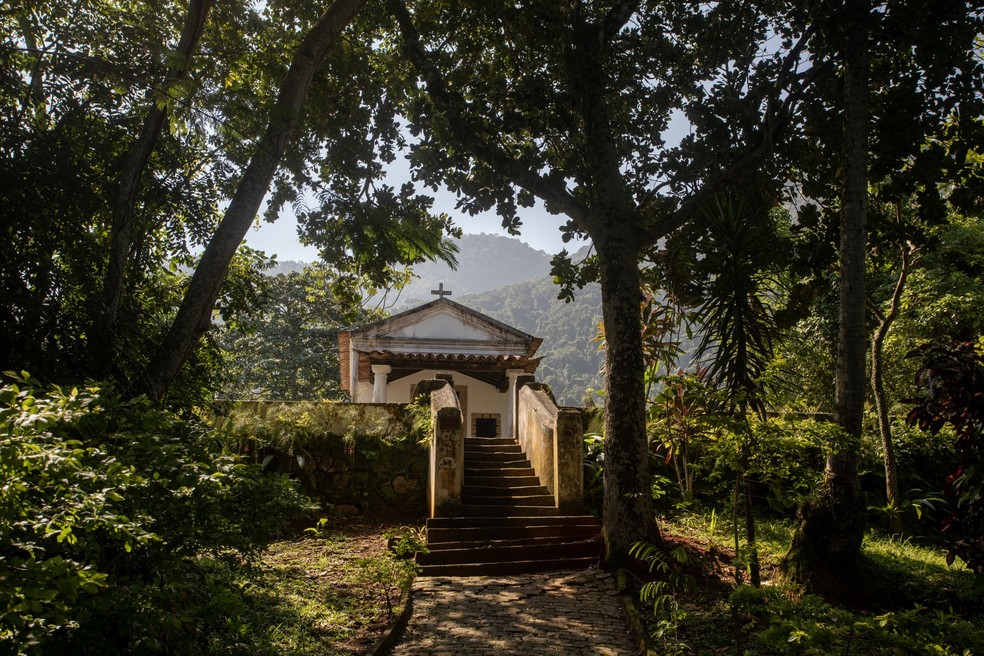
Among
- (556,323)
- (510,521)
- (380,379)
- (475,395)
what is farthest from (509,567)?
(556,323)

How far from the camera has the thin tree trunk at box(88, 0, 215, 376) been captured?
487cm

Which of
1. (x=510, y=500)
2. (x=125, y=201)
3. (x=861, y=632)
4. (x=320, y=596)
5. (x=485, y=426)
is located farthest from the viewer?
(x=485, y=426)

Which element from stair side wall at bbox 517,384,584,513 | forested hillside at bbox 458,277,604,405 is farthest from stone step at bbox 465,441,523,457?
forested hillside at bbox 458,277,604,405

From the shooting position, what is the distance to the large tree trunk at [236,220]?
5.61 m

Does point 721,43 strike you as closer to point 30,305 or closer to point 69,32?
point 69,32

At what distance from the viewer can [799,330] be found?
49.2ft

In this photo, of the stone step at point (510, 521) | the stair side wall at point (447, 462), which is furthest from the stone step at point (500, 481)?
the stone step at point (510, 521)

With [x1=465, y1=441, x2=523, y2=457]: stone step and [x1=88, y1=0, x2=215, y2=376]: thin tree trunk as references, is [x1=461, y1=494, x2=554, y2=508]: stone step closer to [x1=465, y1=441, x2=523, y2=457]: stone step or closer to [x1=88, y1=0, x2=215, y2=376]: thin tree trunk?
[x1=465, y1=441, x2=523, y2=457]: stone step

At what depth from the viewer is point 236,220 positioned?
5.93 meters

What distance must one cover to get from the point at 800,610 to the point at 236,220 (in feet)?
18.0

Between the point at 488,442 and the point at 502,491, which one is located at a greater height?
the point at 488,442

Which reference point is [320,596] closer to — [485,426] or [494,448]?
[494,448]

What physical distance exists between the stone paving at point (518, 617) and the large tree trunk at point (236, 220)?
318 cm

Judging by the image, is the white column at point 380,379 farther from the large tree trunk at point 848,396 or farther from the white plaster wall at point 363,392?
the large tree trunk at point 848,396
